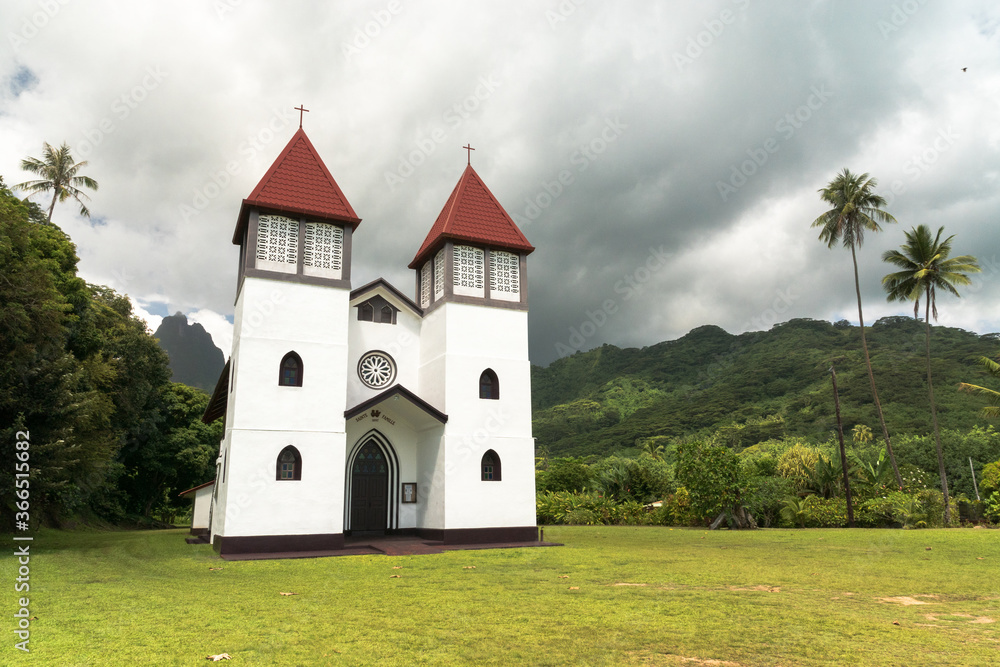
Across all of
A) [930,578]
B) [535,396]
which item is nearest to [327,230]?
[930,578]

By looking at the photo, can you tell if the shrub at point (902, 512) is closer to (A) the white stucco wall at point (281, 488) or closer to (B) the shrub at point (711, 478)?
(B) the shrub at point (711, 478)

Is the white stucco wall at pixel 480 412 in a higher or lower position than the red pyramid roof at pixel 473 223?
lower

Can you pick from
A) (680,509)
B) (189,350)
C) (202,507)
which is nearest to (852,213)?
(680,509)

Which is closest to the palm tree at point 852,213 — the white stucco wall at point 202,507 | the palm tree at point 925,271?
the palm tree at point 925,271

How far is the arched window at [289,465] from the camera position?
573 inches

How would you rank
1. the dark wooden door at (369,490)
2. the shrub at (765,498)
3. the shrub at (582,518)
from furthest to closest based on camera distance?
the shrub at (582,518)
the shrub at (765,498)
the dark wooden door at (369,490)

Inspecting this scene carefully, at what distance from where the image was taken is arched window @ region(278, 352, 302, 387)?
15.0m

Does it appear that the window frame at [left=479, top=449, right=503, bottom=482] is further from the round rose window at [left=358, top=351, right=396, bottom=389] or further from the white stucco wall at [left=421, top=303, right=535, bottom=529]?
the round rose window at [left=358, top=351, right=396, bottom=389]

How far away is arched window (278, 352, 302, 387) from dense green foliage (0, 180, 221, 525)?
4.35 meters

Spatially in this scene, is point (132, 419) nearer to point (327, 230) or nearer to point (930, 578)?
point (327, 230)

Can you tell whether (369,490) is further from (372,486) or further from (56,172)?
(56,172)

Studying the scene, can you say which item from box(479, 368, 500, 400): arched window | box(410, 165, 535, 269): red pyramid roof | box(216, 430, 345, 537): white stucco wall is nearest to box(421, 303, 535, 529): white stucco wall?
box(479, 368, 500, 400): arched window

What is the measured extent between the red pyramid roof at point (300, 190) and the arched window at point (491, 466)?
22.1 feet

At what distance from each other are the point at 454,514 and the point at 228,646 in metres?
10.7
